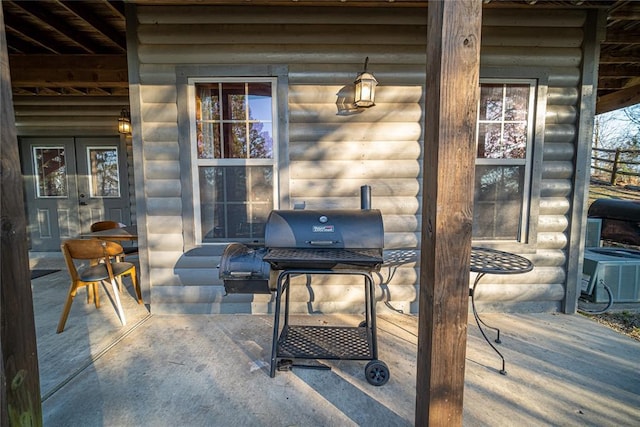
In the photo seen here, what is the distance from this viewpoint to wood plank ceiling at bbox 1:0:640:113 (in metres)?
2.61

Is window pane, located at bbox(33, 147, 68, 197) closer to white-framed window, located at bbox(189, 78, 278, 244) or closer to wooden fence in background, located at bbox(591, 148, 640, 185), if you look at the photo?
white-framed window, located at bbox(189, 78, 278, 244)

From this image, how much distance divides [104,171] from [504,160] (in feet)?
20.0

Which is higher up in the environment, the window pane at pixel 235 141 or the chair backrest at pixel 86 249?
the window pane at pixel 235 141

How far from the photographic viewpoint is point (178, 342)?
2.37 metres

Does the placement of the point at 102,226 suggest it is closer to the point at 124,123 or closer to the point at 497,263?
the point at 124,123

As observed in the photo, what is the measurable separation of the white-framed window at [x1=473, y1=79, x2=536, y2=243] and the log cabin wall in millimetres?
108

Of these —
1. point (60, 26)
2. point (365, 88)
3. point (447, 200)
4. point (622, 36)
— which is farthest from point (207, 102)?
point (622, 36)

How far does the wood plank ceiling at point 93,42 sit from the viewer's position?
261 cm

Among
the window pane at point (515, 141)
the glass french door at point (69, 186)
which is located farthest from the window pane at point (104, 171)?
the window pane at point (515, 141)

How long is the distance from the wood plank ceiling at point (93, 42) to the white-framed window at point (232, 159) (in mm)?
784

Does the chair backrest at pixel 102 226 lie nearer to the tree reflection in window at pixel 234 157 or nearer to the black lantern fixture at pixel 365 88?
the tree reflection in window at pixel 234 157

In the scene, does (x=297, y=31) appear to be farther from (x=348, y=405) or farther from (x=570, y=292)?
(x=570, y=292)

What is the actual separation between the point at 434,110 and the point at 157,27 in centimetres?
279

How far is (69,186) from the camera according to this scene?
5117 mm
